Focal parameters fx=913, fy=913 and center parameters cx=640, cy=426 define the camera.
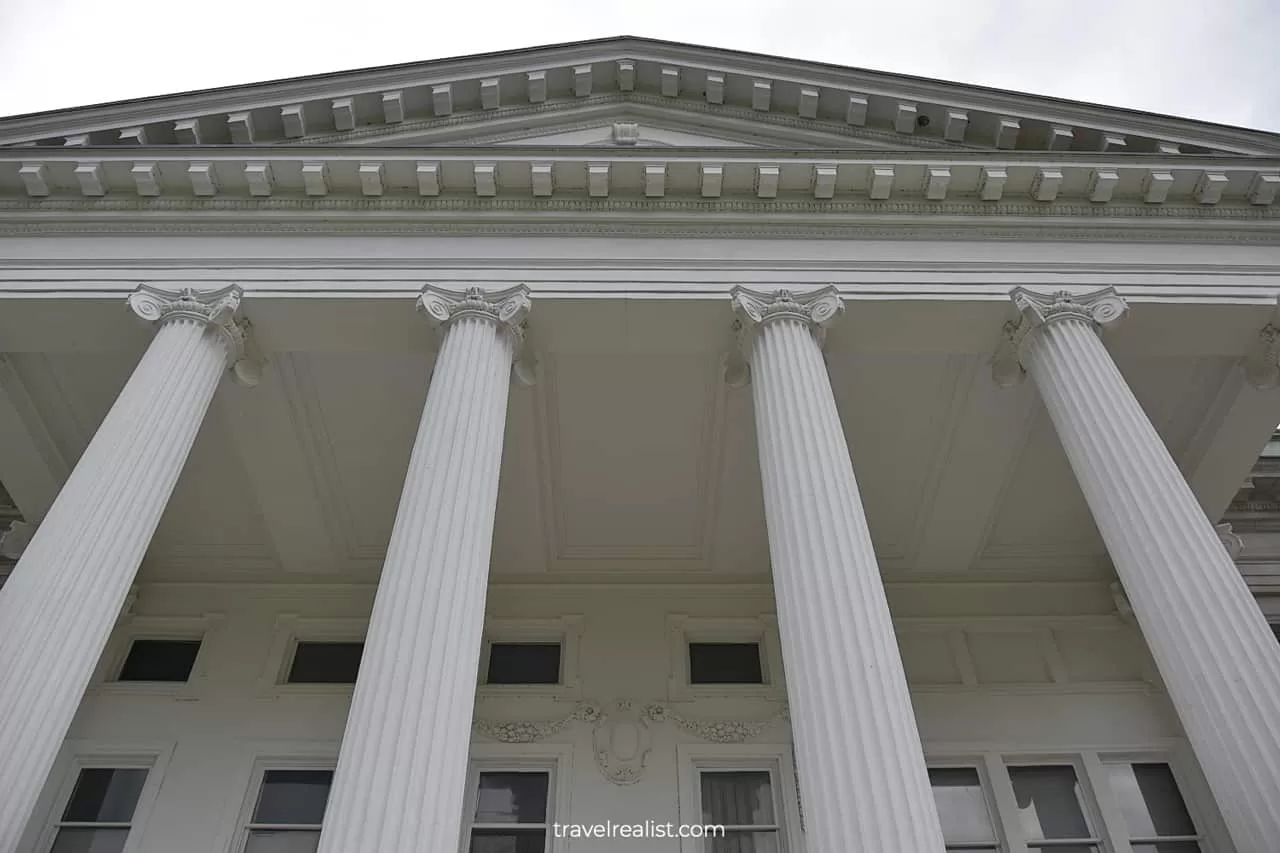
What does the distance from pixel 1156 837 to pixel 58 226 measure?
15242 mm

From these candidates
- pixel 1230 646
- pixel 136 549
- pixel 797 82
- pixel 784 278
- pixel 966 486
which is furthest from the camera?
pixel 966 486

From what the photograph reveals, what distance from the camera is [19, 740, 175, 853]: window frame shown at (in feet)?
36.4

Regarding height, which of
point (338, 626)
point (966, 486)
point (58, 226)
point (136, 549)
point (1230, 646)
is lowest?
point (1230, 646)

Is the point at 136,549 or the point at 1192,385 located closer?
the point at 136,549

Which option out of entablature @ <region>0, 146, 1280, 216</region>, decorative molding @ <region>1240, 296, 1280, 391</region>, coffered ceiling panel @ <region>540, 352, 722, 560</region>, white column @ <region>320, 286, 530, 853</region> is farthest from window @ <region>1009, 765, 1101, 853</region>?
white column @ <region>320, 286, 530, 853</region>

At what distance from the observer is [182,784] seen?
11500 mm

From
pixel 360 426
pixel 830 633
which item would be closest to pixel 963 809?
pixel 830 633

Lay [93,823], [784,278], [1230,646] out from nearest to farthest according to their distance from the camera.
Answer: [1230,646]
[784,278]
[93,823]

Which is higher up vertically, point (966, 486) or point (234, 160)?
point (234, 160)

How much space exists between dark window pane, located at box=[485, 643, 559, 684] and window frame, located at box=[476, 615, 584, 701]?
7 cm

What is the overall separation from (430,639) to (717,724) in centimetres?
667

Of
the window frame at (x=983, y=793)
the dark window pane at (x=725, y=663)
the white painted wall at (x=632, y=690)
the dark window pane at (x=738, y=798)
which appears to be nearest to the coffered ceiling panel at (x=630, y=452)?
the white painted wall at (x=632, y=690)

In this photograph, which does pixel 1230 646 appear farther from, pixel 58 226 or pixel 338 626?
pixel 58 226

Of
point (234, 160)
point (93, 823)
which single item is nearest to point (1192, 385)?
point (234, 160)
